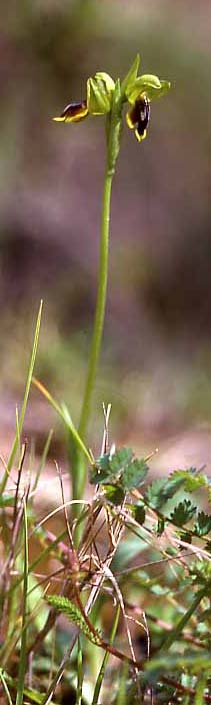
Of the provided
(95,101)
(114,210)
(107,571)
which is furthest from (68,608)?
(114,210)

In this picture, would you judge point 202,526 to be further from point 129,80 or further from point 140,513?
point 129,80

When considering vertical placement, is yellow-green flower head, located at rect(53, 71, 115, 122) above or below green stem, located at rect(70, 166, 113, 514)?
above

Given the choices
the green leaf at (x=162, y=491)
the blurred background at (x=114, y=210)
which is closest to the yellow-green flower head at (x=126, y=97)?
the green leaf at (x=162, y=491)

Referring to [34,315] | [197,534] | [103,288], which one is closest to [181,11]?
[34,315]

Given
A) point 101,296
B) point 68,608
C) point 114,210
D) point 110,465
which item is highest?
point 114,210

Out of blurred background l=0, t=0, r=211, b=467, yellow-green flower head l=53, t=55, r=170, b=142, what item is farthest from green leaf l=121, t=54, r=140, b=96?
blurred background l=0, t=0, r=211, b=467

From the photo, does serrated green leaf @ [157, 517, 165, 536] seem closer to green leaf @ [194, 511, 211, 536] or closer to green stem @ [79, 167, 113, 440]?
green leaf @ [194, 511, 211, 536]
